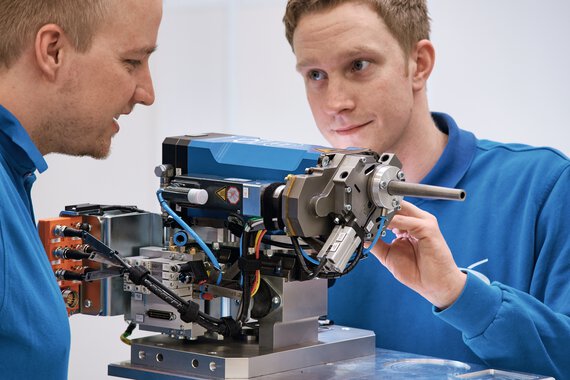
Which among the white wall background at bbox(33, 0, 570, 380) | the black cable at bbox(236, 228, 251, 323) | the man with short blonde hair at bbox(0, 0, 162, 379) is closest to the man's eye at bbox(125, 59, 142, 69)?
the man with short blonde hair at bbox(0, 0, 162, 379)

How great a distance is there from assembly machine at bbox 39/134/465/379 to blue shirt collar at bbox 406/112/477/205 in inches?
20.2

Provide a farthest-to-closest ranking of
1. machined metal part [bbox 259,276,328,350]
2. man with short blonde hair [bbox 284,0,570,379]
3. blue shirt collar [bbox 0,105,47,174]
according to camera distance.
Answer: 1. man with short blonde hair [bbox 284,0,570,379]
2. machined metal part [bbox 259,276,328,350]
3. blue shirt collar [bbox 0,105,47,174]

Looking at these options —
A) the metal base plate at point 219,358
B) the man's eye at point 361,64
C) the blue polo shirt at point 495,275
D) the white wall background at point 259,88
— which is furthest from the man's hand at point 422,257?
the white wall background at point 259,88

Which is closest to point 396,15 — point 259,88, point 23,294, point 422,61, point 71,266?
point 422,61

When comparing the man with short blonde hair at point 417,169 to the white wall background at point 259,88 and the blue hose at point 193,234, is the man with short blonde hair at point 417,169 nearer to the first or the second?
the blue hose at point 193,234

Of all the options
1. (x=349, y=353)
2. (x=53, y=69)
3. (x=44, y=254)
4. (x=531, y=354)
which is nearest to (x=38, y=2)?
(x=53, y=69)

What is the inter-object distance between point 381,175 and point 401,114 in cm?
62

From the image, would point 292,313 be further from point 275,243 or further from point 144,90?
point 144,90

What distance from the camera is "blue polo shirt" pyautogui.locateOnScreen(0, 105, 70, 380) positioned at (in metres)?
1.42

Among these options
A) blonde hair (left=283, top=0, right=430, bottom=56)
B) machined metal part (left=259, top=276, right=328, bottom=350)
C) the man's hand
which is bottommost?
machined metal part (left=259, top=276, right=328, bottom=350)

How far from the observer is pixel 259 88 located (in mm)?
3732

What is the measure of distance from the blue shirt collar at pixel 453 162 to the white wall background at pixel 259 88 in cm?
90

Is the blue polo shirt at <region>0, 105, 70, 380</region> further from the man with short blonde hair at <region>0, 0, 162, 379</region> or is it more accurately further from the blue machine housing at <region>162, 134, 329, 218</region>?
the blue machine housing at <region>162, 134, 329, 218</region>

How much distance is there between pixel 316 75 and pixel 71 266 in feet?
2.47
